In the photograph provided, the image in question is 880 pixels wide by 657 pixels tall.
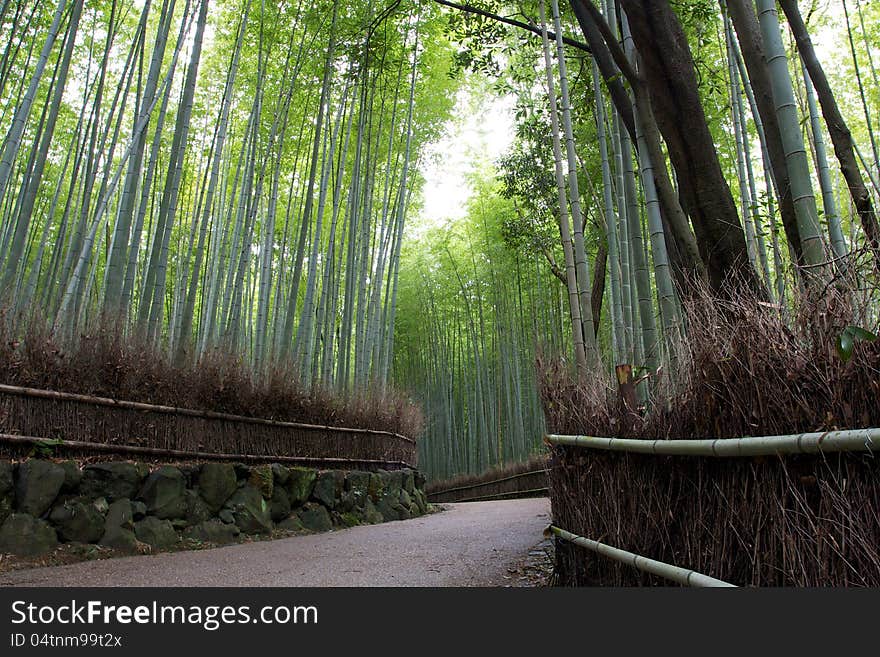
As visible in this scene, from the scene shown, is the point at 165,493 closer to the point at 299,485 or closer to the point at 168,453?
the point at 168,453

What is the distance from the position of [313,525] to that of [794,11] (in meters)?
4.25

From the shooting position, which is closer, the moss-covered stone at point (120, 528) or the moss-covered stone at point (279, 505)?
the moss-covered stone at point (120, 528)

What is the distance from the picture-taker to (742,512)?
1.33 metres

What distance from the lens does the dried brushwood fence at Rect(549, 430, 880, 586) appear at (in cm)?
109

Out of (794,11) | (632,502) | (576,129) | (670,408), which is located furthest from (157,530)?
(576,129)

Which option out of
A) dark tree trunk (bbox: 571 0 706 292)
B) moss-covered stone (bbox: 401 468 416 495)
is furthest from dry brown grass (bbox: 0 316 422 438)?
dark tree trunk (bbox: 571 0 706 292)

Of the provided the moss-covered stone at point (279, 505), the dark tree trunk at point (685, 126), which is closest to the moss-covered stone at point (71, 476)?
the moss-covered stone at point (279, 505)

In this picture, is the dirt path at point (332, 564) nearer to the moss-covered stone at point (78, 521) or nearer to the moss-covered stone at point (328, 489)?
the moss-covered stone at point (78, 521)

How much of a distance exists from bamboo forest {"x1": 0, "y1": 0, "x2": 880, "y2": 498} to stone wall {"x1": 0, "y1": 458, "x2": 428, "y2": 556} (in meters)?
0.52

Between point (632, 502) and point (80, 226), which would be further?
point (80, 226)

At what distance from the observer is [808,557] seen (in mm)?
1167

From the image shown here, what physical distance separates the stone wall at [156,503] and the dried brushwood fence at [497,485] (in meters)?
3.57

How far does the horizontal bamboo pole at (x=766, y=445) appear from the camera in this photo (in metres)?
1.04

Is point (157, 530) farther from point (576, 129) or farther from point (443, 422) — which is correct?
point (443, 422)
